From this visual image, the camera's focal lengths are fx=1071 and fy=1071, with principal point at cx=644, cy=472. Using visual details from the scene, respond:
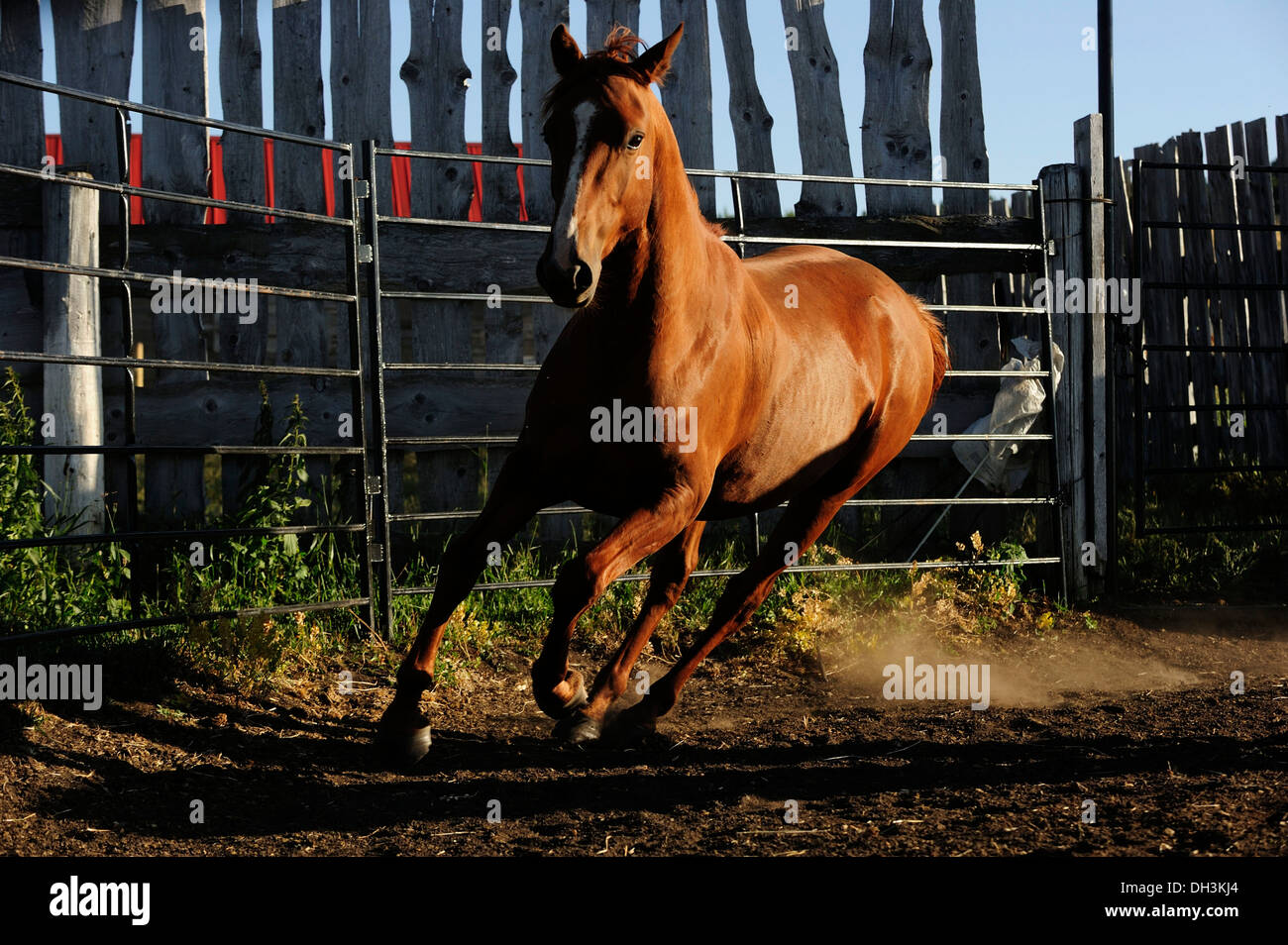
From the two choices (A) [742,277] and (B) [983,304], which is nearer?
(A) [742,277]

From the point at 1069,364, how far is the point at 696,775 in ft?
14.1

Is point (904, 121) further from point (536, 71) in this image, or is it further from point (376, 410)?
point (376, 410)

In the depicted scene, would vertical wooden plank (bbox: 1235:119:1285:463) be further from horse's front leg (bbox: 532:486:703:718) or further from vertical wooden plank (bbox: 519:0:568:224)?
horse's front leg (bbox: 532:486:703:718)

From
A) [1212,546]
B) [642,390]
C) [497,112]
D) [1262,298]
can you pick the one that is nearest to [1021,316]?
[1212,546]

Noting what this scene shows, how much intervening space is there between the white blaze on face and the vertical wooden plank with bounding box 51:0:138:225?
4.04m

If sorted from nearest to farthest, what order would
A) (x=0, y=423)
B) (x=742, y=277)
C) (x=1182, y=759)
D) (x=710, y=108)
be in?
1. (x=1182, y=759)
2. (x=742, y=277)
3. (x=0, y=423)
4. (x=710, y=108)

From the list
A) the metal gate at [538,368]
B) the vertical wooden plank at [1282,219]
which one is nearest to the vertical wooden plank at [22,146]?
the metal gate at [538,368]

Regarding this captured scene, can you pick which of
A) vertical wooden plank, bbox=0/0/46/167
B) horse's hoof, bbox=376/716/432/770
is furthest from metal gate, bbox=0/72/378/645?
horse's hoof, bbox=376/716/432/770

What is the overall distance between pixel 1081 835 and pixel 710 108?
506 cm

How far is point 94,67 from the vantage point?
6.05 m

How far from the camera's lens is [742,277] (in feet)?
13.2

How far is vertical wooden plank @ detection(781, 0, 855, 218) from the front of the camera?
684 centimetres

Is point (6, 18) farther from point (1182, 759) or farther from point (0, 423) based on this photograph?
point (1182, 759)
